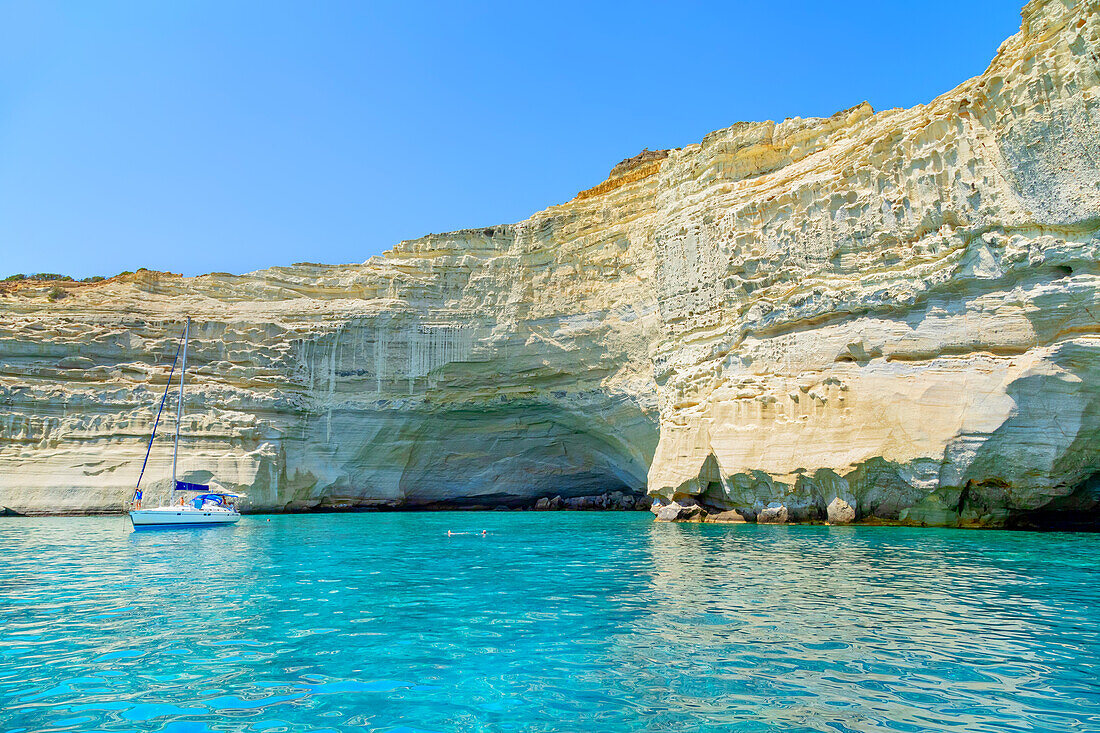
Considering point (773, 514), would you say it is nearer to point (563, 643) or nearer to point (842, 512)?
point (842, 512)

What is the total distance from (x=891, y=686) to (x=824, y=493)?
50.5 ft

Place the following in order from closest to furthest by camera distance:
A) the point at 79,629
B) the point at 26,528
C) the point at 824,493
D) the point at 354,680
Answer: the point at 354,680, the point at 79,629, the point at 824,493, the point at 26,528

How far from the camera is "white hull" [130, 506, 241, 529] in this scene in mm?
20328

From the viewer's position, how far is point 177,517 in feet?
69.5

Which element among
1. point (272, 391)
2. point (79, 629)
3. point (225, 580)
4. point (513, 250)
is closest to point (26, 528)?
point (272, 391)

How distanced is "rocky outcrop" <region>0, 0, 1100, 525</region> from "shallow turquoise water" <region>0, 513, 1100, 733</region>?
17.5ft

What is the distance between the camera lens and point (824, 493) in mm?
19453

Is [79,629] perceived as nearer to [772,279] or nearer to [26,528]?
[26,528]

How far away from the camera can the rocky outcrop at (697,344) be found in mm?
16031

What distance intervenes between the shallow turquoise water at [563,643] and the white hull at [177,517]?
7770mm

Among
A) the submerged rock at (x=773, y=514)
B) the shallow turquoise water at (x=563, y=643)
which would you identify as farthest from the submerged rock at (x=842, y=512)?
the shallow turquoise water at (x=563, y=643)

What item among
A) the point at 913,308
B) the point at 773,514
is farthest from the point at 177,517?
the point at 913,308

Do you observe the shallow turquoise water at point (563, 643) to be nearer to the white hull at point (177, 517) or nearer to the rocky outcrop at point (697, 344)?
the rocky outcrop at point (697, 344)

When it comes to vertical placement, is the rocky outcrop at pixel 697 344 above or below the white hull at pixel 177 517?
above
